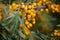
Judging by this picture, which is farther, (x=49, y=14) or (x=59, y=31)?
(x=49, y=14)

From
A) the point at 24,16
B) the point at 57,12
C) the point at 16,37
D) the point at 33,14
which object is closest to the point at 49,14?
the point at 57,12

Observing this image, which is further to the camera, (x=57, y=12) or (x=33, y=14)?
(x=57, y=12)

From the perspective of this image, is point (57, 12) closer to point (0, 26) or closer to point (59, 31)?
point (59, 31)

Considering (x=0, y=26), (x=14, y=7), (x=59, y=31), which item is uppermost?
(x=14, y=7)

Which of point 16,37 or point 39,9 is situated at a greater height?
point 39,9

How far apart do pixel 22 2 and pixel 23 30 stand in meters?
0.37

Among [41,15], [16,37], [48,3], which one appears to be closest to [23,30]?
[16,37]

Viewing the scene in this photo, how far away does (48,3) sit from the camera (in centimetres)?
239

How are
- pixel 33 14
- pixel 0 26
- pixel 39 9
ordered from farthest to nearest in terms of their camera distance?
pixel 39 9 → pixel 33 14 → pixel 0 26

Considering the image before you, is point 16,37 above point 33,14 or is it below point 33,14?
below

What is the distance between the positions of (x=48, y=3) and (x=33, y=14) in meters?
0.31

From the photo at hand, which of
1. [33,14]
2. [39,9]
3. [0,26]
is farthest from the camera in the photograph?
[39,9]

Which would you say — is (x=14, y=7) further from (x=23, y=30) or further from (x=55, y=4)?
(x=55, y=4)

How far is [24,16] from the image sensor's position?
2098mm
